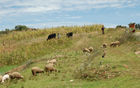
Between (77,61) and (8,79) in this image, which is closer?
(8,79)

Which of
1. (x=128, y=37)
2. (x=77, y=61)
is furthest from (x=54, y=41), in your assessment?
(x=77, y=61)

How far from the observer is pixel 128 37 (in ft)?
68.7

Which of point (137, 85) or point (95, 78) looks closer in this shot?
point (137, 85)

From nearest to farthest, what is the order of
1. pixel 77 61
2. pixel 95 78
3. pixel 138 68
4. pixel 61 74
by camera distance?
pixel 95 78 < pixel 138 68 < pixel 61 74 < pixel 77 61

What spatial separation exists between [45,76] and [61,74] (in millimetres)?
908

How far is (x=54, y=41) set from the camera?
A: 2706cm

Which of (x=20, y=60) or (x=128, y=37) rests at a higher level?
(x=128, y=37)

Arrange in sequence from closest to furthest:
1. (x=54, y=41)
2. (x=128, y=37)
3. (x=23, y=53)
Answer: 1. (x=128, y=37)
2. (x=23, y=53)
3. (x=54, y=41)

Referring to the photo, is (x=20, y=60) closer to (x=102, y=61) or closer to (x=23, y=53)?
(x=23, y=53)

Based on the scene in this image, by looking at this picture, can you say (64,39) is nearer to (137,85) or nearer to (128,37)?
(128,37)

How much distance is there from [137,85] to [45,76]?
5414 mm

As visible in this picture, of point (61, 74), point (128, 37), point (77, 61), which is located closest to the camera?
point (61, 74)

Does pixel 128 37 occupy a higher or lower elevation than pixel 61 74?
higher

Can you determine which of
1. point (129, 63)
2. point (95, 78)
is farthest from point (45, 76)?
point (129, 63)
